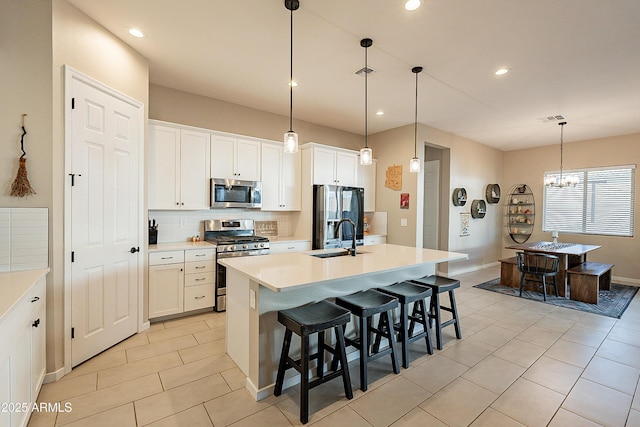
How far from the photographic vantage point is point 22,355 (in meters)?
1.68

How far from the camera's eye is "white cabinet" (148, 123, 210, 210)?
11.7 ft

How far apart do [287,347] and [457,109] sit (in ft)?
14.2

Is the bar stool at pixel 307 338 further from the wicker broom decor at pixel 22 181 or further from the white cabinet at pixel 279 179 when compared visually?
the white cabinet at pixel 279 179

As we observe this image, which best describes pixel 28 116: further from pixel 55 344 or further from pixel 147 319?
pixel 147 319

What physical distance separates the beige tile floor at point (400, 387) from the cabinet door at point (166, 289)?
23cm

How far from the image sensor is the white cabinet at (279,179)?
452cm

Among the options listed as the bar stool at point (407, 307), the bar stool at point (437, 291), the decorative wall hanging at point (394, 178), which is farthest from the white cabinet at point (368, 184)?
the bar stool at point (407, 307)

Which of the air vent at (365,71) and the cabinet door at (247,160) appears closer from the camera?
the air vent at (365,71)

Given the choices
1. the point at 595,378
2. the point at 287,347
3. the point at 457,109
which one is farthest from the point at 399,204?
the point at 287,347

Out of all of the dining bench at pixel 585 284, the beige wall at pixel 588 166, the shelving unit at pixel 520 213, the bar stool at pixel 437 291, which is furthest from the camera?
the shelving unit at pixel 520 213

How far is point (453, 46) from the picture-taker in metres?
2.83

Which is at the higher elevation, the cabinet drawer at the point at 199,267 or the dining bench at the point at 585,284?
Result: the cabinet drawer at the point at 199,267

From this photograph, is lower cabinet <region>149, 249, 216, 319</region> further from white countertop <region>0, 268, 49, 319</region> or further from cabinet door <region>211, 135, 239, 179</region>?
white countertop <region>0, 268, 49, 319</region>

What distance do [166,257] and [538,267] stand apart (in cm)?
557
